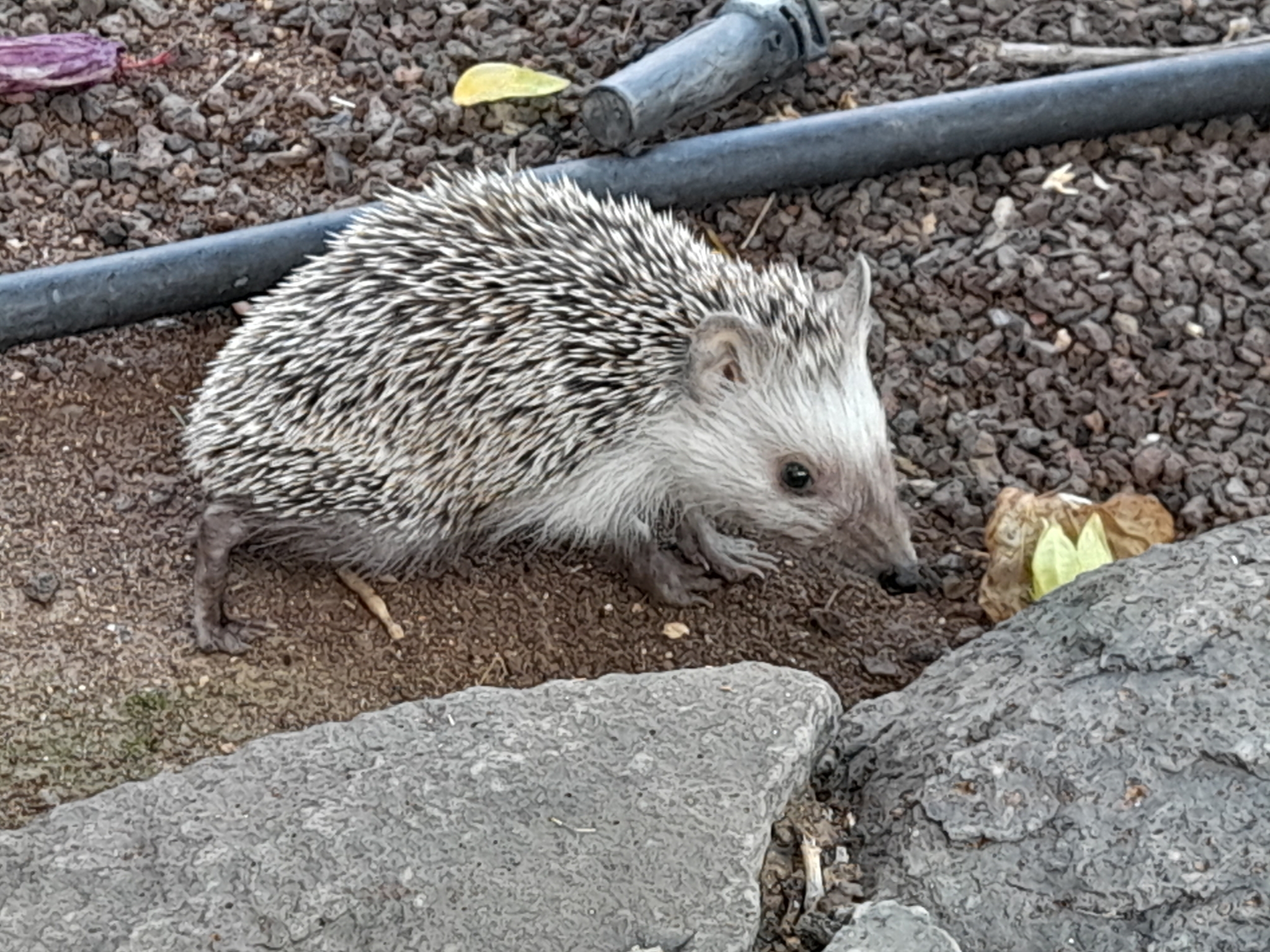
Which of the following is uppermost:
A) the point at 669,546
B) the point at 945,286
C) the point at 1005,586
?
the point at 945,286

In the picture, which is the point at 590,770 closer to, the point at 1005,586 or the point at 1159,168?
the point at 1005,586

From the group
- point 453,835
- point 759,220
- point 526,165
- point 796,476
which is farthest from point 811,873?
point 526,165

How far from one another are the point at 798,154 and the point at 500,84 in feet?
4.44

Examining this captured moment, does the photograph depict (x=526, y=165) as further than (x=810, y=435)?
Yes

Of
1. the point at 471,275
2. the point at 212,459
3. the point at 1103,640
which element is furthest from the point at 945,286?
the point at 212,459

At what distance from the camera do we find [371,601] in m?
5.44

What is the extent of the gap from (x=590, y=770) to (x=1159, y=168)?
14.0ft

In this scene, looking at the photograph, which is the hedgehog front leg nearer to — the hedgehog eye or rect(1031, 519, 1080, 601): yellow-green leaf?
the hedgehog eye

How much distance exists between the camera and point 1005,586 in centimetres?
549

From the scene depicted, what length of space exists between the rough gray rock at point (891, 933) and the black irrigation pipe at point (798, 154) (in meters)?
3.68

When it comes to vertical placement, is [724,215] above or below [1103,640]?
below

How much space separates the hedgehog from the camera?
5.21 meters

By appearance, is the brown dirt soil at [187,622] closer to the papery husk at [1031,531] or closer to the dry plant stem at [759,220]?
the papery husk at [1031,531]

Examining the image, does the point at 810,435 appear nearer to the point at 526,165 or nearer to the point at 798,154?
the point at 798,154
